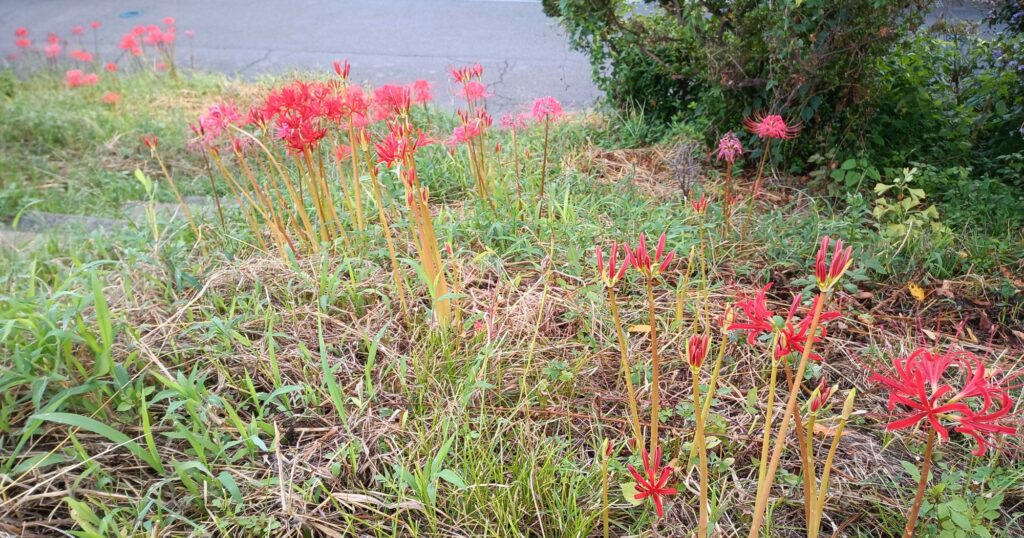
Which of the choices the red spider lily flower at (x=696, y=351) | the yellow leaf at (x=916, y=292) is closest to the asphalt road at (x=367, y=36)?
the yellow leaf at (x=916, y=292)

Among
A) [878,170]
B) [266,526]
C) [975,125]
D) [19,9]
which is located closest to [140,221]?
[266,526]

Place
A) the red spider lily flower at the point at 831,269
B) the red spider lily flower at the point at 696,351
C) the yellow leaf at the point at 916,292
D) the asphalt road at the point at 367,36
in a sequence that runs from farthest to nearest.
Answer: the asphalt road at the point at 367,36 < the yellow leaf at the point at 916,292 < the red spider lily flower at the point at 696,351 < the red spider lily flower at the point at 831,269

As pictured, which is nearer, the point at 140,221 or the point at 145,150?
the point at 140,221

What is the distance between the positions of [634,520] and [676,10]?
9.22 ft

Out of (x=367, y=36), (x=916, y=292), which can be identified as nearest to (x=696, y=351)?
(x=916, y=292)

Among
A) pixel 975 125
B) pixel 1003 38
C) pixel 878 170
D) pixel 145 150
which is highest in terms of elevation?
pixel 1003 38

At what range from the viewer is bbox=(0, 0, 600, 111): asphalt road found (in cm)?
688

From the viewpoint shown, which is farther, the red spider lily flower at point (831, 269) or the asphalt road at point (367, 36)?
the asphalt road at point (367, 36)

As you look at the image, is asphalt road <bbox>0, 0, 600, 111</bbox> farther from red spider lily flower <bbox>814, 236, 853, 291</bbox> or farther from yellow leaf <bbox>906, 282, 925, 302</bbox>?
red spider lily flower <bbox>814, 236, 853, 291</bbox>

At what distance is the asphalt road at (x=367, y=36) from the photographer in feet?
22.6

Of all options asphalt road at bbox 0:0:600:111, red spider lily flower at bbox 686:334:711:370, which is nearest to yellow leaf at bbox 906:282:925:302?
red spider lily flower at bbox 686:334:711:370

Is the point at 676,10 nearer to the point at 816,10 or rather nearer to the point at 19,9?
the point at 816,10

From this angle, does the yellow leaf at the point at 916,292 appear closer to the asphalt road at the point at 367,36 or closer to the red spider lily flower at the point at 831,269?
the red spider lily flower at the point at 831,269

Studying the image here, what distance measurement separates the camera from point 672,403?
1976 mm
